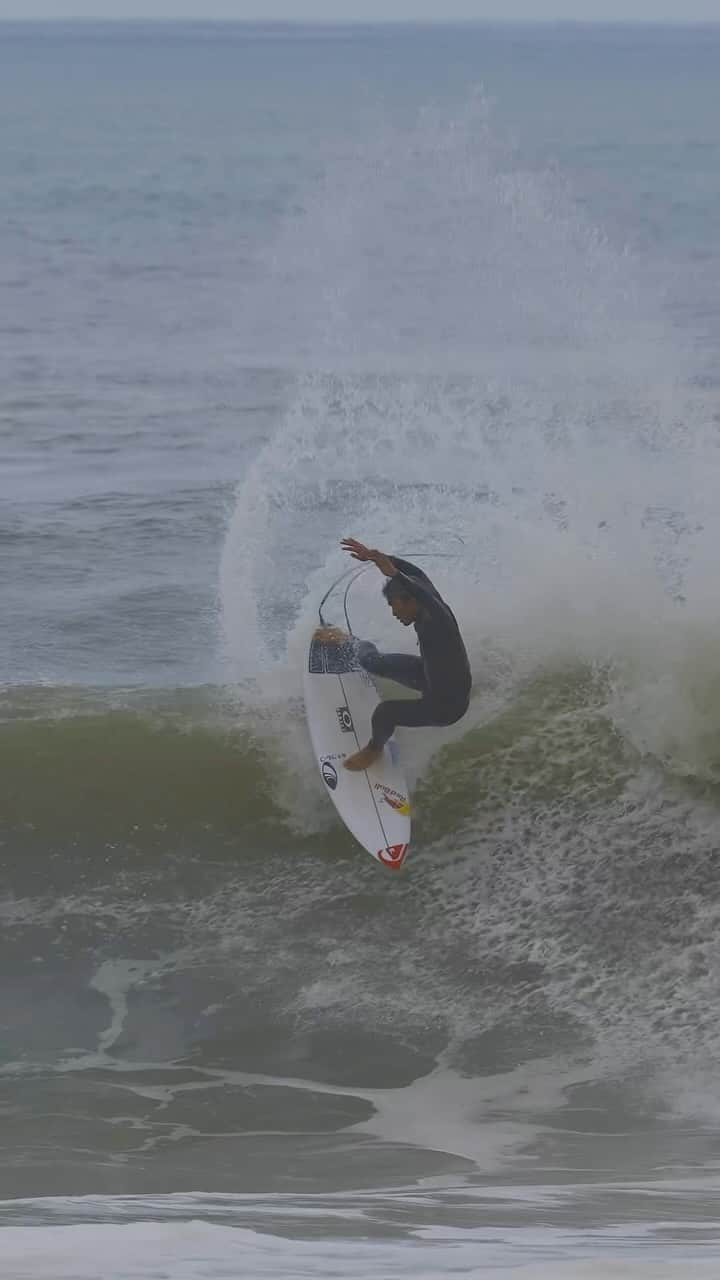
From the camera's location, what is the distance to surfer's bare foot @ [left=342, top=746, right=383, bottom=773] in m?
9.22

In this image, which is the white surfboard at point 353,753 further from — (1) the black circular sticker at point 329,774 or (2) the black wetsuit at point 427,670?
(2) the black wetsuit at point 427,670

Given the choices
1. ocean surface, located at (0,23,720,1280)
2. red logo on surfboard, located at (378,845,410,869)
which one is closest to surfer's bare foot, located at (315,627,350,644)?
ocean surface, located at (0,23,720,1280)

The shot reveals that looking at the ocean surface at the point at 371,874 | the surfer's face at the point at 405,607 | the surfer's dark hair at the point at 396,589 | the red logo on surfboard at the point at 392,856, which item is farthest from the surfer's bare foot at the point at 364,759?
the surfer's dark hair at the point at 396,589

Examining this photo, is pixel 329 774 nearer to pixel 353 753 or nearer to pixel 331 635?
pixel 353 753

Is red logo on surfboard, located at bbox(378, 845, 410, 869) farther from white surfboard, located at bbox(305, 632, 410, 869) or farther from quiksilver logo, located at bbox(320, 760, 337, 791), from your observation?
quiksilver logo, located at bbox(320, 760, 337, 791)

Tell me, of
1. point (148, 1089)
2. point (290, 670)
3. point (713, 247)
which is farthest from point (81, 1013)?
point (713, 247)

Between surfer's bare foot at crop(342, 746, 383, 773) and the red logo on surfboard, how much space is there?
613 mm

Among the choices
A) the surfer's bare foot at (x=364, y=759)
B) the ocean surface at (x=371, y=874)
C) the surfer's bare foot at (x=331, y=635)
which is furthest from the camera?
the surfer's bare foot at (x=331, y=635)

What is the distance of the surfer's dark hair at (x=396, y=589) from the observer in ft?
28.7

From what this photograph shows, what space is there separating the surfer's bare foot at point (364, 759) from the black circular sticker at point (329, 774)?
3.8 inches

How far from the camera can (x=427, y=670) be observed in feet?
29.3

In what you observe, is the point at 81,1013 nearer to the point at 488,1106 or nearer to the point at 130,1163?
the point at 130,1163

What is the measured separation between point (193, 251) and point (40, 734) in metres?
35.3

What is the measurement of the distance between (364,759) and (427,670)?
2.35 ft
